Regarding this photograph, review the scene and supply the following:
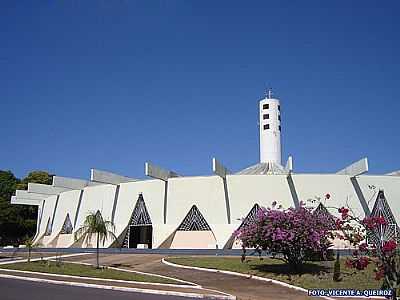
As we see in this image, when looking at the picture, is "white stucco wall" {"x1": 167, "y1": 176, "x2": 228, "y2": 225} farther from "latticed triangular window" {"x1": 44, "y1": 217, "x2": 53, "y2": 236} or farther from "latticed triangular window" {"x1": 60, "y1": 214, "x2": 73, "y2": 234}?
"latticed triangular window" {"x1": 44, "y1": 217, "x2": 53, "y2": 236}

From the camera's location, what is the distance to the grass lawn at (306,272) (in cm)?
1738

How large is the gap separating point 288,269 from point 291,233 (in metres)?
2.75

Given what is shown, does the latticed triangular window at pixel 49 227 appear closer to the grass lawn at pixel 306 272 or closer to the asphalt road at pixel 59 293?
the grass lawn at pixel 306 272

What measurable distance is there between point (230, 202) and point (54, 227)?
22.0 m

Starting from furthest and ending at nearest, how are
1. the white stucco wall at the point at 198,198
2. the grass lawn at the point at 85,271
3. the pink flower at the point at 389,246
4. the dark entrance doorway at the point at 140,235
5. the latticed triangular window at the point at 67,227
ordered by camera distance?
the latticed triangular window at the point at 67,227 < the dark entrance doorway at the point at 140,235 < the white stucco wall at the point at 198,198 < the grass lawn at the point at 85,271 < the pink flower at the point at 389,246

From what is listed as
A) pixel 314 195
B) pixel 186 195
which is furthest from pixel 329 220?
pixel 186 195

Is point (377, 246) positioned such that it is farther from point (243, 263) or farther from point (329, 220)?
point (243, 263)

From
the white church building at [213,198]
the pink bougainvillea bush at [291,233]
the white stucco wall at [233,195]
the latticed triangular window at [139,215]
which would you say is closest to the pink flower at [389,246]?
the pink bougainvillea bush at [291,233]

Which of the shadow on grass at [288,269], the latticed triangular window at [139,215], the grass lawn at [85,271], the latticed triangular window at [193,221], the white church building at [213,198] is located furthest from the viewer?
the latticed triangular window at [139,215]

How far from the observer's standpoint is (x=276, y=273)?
20391 mm

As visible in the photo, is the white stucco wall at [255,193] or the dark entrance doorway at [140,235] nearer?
the white stucco wall at [255,193]

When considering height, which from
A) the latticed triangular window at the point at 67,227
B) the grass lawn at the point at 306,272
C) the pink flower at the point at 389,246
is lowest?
the grass lawn at the point at 306,272

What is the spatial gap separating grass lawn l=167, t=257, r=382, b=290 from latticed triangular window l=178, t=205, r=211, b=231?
47.1ft

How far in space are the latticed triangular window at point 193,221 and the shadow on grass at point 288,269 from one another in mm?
17209
